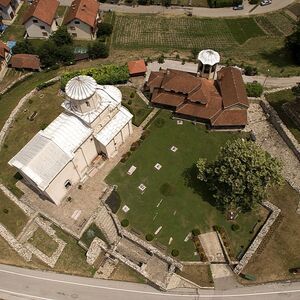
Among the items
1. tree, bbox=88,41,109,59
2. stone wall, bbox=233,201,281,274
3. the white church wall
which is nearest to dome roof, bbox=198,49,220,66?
stone wall, bbox=233,201,281,274

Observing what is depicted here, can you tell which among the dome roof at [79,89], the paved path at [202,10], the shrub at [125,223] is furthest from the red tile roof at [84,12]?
the shrub at [125,223]

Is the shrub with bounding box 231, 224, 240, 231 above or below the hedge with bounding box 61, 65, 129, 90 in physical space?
below

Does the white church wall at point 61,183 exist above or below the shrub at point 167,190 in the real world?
below

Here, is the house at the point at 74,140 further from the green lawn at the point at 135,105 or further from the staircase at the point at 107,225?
the staircase at the point at 107,225

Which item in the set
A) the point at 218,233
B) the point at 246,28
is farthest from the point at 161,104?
the point at 246,28

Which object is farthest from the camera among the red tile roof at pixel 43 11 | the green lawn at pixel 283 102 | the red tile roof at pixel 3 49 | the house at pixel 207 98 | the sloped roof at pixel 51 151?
the red tile roof at pixel 43 11

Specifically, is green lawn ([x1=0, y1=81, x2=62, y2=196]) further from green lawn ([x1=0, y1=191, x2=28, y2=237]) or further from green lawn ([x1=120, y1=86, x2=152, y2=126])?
green lawn ([x1=120, y1=86, x2=152, y2=126])
